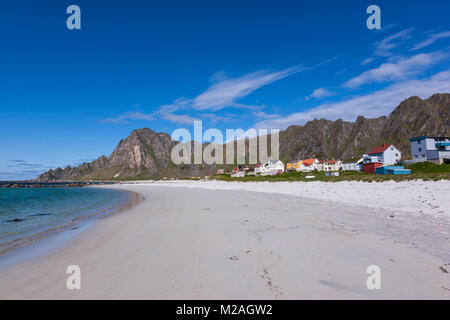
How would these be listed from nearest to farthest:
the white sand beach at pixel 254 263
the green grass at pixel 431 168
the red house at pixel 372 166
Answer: the white sand beach at pixel 254 263, the green grass at pixel 431 168, the red house at pixel 372 166

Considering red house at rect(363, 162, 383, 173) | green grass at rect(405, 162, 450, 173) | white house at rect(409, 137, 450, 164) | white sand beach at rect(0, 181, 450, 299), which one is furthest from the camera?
white house at rect(409, 137, 450, 164)

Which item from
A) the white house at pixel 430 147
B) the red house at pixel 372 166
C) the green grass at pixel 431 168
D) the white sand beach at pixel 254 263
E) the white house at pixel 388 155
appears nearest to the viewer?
the white sand beach at pixel 254 263

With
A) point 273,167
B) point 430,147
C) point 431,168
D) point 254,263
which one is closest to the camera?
point 254,263

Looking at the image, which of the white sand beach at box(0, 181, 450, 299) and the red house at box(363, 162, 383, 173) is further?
the red house at box(363, 162, 383, 173)

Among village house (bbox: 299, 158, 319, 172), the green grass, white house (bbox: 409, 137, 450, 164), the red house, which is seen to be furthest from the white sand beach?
village house (bbox: 299, 158, 319, 172)

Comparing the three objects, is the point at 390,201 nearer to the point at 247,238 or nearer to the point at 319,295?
the point at 247,238

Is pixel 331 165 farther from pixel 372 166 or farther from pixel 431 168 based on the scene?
pixel 431 168

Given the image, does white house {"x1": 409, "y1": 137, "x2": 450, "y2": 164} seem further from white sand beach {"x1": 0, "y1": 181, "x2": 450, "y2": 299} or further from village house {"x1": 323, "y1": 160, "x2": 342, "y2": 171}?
white sand beach {"x1": 0, "y1": 181, "x2": 450, "y2": 299}

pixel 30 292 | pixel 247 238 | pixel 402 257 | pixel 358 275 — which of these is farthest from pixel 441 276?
pixel 30 292

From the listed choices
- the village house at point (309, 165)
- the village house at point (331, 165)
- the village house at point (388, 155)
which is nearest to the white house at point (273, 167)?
the village house at point (309, 165)

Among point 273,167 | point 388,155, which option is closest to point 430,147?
point 388,155

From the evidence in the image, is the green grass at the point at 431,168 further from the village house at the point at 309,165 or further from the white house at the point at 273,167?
the white house at the point at 273,167
